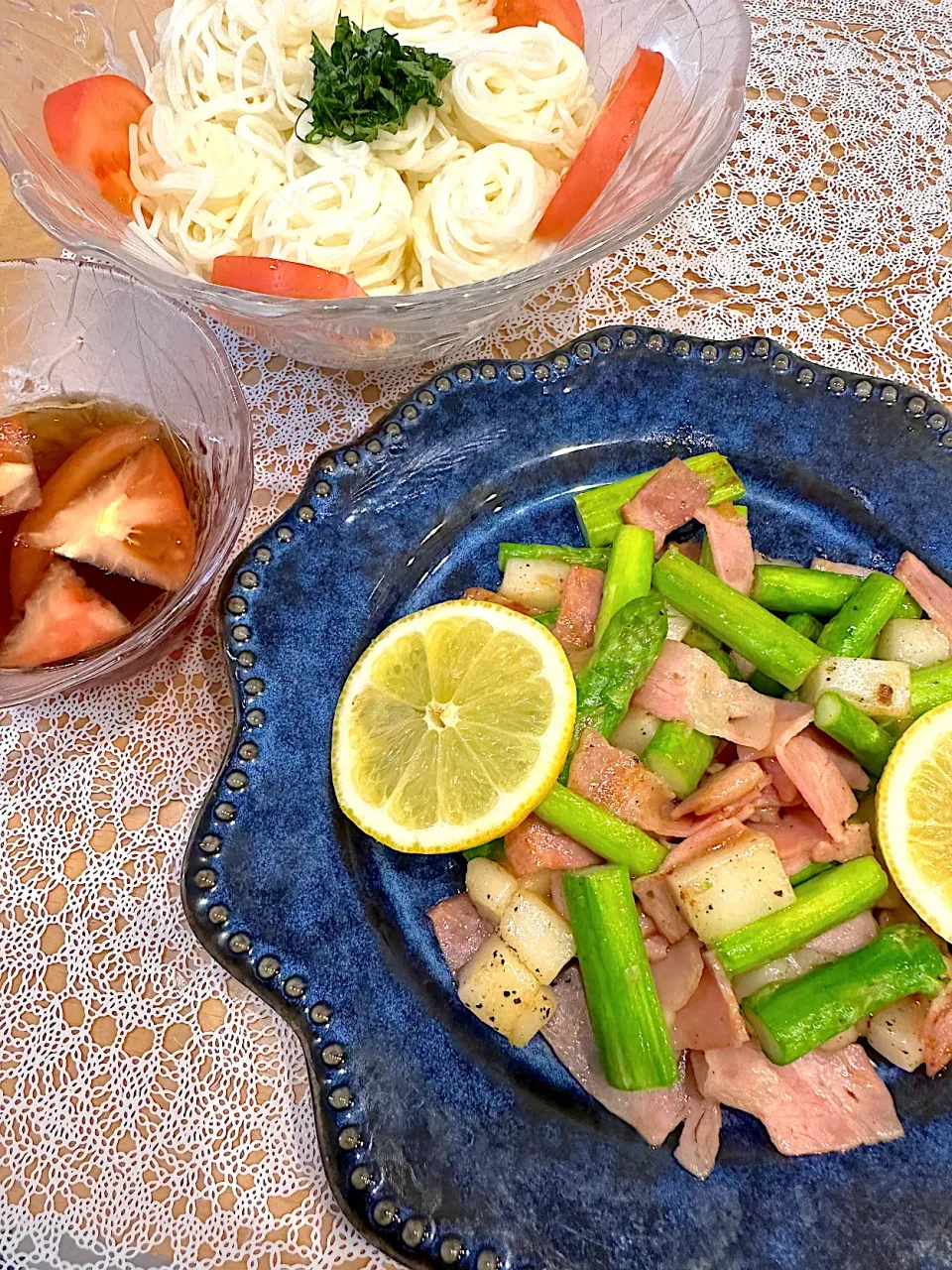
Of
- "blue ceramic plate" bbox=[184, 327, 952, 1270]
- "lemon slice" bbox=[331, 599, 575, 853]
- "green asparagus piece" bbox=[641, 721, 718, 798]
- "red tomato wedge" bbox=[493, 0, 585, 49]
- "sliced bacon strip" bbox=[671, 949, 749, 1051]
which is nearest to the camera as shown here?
"blue ceramic plate" bbox=[184, 327, 952, 1270]

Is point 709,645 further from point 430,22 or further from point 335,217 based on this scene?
point 430,22

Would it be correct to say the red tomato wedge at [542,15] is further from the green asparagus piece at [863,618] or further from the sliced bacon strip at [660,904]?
the sliced bacon strip at [660,904]

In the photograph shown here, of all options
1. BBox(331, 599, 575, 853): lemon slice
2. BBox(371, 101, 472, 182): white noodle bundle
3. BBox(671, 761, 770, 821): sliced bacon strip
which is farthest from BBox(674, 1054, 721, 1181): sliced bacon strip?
BBox(371, 101, 472, 182): white noodle bundle

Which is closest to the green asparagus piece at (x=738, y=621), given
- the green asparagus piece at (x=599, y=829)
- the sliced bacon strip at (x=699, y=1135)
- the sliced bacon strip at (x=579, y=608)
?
the sliced bacon strip at (x=579, y=608)

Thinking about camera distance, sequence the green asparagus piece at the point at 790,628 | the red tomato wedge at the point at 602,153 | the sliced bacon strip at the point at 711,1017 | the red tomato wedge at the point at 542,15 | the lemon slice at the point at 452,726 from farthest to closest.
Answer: the red tomato wedge at the point at 542,15 < the red tomato wedge at the point at 602,153 < the green asparagus piece at the point at 790,628 < the lemon slice at the point at 452,726 < the sliced bacon strip at the point at 711,1017

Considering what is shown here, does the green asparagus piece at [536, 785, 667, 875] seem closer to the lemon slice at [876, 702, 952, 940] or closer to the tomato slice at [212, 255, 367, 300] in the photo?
the lemon slice at [876, 702, 952, 940]

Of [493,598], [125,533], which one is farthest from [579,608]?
[125,533]
